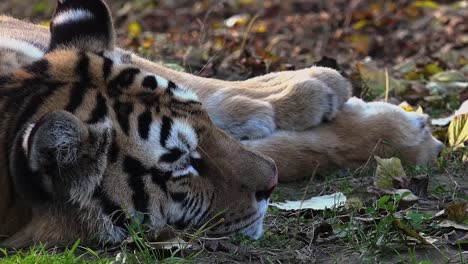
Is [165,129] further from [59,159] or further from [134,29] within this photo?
[134,29]

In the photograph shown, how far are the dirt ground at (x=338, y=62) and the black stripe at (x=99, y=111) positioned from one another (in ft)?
1.58

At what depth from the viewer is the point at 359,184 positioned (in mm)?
3539

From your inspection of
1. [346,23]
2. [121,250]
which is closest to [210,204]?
[121,250]

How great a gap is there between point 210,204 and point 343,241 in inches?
16.8

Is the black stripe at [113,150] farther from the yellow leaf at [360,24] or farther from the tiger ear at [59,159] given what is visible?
the yellow leaf at [360,24]

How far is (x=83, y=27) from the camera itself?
10.3ft

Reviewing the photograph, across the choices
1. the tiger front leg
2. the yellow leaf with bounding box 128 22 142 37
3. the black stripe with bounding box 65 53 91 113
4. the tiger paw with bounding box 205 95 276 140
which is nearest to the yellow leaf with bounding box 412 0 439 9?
the yellow leaf with bounding box 128 22 142 37

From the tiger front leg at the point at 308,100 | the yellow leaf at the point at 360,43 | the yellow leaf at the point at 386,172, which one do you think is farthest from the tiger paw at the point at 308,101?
the yellow leaf at the point at 360,43

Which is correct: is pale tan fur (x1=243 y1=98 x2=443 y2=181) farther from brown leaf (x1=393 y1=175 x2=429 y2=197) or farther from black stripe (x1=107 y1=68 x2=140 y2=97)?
black stripe (x1=107 y1=68 x2=140 y2=97)

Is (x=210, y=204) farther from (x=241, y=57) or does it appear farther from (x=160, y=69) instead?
(x=241, y=57)

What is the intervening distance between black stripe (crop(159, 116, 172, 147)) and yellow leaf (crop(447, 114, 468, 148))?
1.48 m

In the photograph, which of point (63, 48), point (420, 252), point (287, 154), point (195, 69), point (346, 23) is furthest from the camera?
point (346, 23)

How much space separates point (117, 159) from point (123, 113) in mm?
159

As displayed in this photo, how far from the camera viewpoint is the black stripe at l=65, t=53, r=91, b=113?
111 inches
